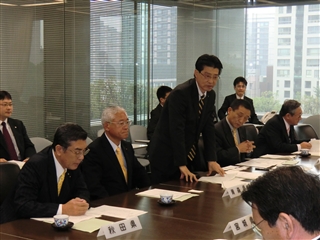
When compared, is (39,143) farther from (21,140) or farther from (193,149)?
(193,149)

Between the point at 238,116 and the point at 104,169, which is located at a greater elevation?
the point at 238,116

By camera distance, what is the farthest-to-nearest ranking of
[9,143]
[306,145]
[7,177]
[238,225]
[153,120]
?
[153,120] → [306,145] → [9,143] → [7,177] → [238,225]

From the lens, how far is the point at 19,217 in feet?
8.42

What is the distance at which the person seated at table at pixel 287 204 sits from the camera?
52.4 inches

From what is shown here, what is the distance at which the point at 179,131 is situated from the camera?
11.6ft

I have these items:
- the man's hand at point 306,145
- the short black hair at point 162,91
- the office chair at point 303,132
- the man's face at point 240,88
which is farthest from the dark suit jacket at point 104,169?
the man's face at point 240,88

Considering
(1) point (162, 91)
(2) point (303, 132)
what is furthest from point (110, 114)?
(1) point (162, 91)

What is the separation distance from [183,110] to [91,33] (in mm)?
3015

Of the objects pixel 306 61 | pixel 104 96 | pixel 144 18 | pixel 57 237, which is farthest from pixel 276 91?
pixel 57 237

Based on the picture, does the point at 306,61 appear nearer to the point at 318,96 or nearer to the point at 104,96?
the point at 318,96

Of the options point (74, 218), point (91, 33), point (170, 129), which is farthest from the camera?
point (91, 33)

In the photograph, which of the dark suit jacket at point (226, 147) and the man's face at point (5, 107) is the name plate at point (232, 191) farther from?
the man's face at point (5, 107)

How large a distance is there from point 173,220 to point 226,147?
7.13 feet

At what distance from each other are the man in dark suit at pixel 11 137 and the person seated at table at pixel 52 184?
204 cm
